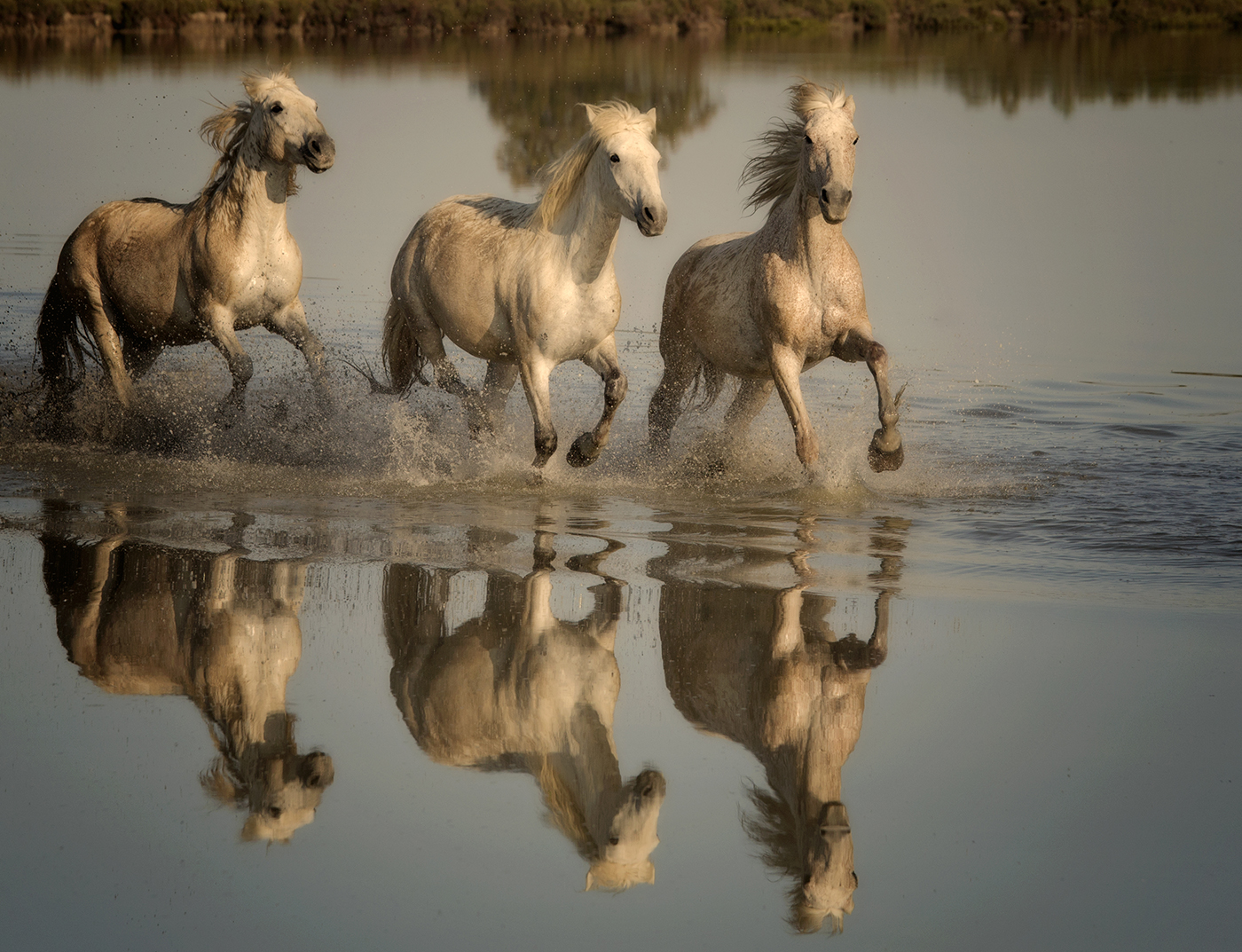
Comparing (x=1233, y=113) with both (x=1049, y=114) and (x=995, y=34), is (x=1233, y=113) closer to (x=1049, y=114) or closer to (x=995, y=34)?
(x=1049, y=114)

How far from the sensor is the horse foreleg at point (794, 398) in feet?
23.8

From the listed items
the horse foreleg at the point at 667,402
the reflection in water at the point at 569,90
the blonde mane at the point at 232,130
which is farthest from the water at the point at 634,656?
the reflection in water at the point at 569,90

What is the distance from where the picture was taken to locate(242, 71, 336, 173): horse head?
7.66 m

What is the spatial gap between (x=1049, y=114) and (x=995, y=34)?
64.4ft

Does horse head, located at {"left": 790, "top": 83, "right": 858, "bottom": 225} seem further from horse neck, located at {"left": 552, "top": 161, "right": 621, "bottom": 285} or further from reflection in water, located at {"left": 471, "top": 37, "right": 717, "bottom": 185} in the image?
reflection in water, located at {"left": 471, "top": 37, "right": 717, "bottom": 185}

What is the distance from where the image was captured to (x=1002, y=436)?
9172 mm

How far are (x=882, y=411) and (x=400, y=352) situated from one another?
2.98m

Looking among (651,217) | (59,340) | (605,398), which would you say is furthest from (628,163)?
(59,340)

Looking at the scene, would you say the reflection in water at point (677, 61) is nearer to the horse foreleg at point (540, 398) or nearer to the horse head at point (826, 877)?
the horse foreleg at point (540, 398)

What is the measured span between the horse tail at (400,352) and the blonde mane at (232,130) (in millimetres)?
924

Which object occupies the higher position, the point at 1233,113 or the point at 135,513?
the point at 1233,113

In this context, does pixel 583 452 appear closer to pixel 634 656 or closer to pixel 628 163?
pixel 628 163

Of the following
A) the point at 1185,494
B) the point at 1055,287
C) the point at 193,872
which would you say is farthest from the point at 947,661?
the point at 1055,287

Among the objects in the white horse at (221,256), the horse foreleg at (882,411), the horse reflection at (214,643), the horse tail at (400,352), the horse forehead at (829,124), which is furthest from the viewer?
the horse tail at (400,352)
